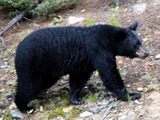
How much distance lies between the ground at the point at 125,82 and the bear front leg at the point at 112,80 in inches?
4.4

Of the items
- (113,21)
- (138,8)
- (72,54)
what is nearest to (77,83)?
(72,54)

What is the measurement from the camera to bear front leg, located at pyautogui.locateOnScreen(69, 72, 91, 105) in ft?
18.4

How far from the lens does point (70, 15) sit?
976 centimetres

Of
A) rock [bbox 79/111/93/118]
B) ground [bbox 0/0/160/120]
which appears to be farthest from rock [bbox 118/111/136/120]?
rock [bbox 79/111/93/118]

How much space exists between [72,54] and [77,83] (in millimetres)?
639

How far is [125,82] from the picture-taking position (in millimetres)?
5789

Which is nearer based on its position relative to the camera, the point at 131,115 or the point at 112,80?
the point at 131,115

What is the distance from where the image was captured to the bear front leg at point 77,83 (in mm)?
5617

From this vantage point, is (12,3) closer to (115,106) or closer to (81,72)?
(81,72)

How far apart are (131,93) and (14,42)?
4.57 meters

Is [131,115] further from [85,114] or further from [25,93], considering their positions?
[25,93]

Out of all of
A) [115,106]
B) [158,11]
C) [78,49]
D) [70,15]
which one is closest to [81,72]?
[78,49]

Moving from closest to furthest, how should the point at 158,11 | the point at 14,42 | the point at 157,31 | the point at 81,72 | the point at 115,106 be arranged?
the point at 115,106 → the point at 81,72 → the point at 157,31 → the point at 158,11 → the point at 14,42

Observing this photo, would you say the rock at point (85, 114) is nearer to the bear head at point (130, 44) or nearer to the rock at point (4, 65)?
the bear head at point (130, 44)
